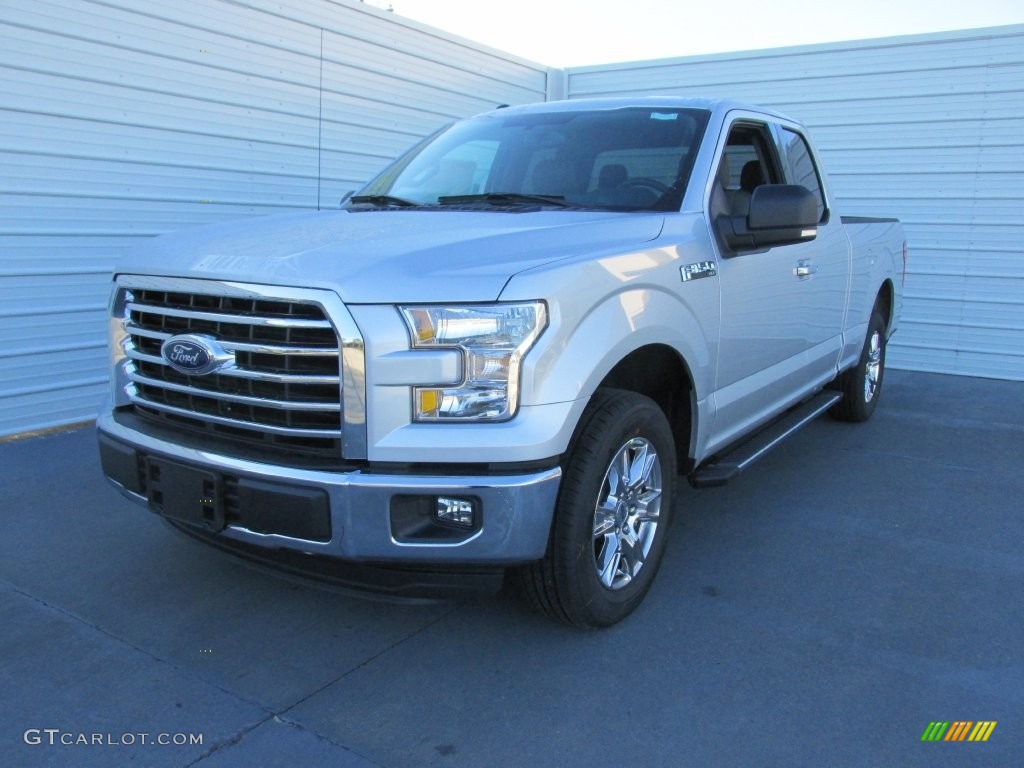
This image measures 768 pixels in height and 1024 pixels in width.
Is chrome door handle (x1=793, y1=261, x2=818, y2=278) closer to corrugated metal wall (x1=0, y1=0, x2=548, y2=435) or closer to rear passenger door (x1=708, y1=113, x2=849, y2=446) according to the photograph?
rear passenger door (x1=708, y1=113, x2=849, y2=446)

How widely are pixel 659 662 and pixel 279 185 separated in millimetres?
5559

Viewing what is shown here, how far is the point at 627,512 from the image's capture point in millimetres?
3195

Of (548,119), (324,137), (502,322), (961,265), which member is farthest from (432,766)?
(961,265)

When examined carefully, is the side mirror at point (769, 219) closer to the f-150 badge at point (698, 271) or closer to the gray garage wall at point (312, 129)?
the f-150 badge at point (698, 271)

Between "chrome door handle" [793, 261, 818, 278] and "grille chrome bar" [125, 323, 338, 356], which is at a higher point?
"chrome door handle" [793, 261, 818, 278]

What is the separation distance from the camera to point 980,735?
259cm

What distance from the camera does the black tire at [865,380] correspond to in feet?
A: 20.3

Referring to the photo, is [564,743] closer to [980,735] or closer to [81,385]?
[980,735]

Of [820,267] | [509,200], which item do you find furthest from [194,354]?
[820,267]

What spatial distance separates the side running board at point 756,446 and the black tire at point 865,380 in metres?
0.75

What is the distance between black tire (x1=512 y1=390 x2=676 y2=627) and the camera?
9.20 ft

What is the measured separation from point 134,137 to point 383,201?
→ 301cm

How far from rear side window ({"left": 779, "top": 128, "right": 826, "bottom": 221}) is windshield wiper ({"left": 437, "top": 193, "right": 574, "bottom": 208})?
176 cm

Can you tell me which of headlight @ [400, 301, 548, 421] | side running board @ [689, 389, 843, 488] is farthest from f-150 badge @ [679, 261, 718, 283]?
headlight @ [400, 301, 548, 421]
